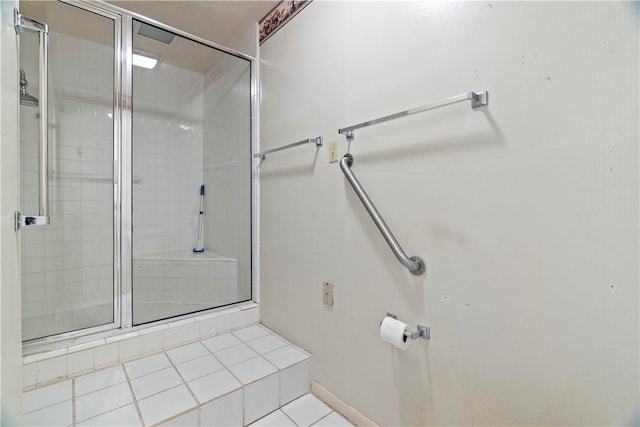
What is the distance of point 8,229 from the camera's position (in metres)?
0.75

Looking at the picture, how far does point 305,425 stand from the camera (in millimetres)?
1257

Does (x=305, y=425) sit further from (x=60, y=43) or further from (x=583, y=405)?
(x=60, y=43)

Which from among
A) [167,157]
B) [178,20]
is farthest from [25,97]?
[178,20]

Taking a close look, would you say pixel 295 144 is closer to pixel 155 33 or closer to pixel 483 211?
pixel 483 211

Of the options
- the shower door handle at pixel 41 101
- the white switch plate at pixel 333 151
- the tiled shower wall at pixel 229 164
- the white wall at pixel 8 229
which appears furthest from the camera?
the tiled shower wall at pixel 229 164

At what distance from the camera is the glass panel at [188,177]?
1.81 metres

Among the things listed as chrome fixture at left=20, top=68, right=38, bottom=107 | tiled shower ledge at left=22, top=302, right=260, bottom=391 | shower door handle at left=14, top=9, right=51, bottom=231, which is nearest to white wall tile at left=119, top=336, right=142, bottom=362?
tiled shower ledge at left=22, top=302, right=260, bottom=391

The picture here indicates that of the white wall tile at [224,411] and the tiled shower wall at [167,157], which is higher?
the tiled shower wall at [167,157]

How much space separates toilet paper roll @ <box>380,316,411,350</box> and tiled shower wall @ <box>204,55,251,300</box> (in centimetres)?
119

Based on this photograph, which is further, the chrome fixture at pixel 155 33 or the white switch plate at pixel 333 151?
the chrome fixture at pixel 155 33

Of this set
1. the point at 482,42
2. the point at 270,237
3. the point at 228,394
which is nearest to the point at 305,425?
the point at 228,394

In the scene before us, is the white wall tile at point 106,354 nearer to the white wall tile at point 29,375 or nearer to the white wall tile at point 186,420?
the white wall tile at point 29,375

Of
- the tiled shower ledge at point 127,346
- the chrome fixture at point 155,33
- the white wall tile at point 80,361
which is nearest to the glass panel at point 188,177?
the chrome fixture at point 155,33

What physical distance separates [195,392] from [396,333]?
2.86ft
